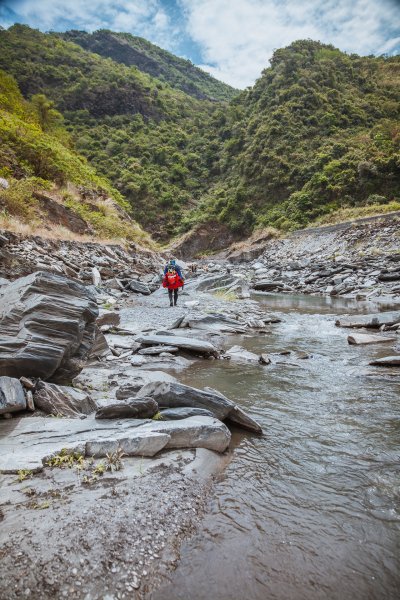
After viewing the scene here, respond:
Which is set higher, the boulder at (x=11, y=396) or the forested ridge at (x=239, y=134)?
the forested ridge at (x=239, y=134)

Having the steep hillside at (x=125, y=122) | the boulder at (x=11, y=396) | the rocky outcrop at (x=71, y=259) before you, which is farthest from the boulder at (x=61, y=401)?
the steep hillside at (x=125, y=122)

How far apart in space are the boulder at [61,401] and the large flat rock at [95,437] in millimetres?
264

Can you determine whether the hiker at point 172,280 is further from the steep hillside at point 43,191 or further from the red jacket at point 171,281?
the steep hillside at point 43,191

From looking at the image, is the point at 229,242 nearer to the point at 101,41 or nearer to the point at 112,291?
the point at 112,291

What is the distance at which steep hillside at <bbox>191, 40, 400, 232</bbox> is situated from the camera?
38.2 m

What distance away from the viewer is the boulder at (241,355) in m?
6.58

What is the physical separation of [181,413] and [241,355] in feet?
11.1

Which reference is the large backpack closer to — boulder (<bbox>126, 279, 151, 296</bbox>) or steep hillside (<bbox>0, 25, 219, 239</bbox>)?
boulder (<bbox>126, 279, 151, 296</bbox>)

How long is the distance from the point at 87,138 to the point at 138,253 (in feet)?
170

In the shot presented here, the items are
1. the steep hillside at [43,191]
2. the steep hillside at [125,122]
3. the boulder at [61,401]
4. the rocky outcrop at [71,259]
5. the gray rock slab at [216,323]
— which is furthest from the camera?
the steep hillside at [125,122]

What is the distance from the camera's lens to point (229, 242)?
51156 millimetres

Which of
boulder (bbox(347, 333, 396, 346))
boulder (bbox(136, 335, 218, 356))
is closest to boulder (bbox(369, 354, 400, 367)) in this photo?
boulder (bbox(347, 333, 396, 346))

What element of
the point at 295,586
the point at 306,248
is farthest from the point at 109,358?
the point at 306,248

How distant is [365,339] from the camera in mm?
7520
